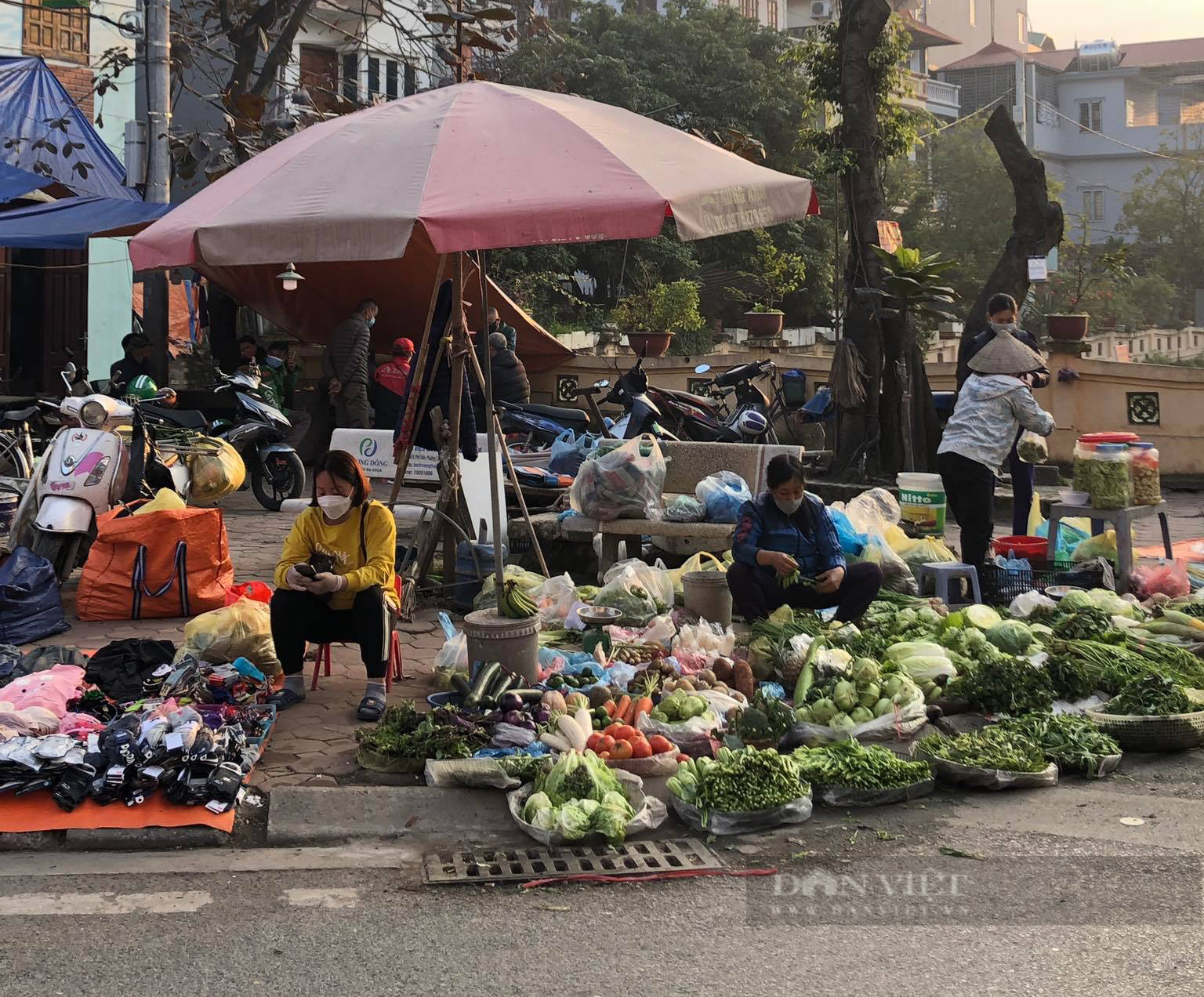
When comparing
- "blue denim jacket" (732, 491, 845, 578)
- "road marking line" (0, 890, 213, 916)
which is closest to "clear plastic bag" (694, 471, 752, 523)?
"blue denim jacket" (732, 491, 845, 578)

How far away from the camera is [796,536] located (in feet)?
22.8

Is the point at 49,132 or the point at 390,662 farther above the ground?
the point at 49,132

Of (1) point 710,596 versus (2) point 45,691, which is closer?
(2) point 45,691

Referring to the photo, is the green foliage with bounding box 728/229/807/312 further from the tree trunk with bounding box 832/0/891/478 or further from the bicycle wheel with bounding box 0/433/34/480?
the bicycle wheel with bounding box 0/433/34/480

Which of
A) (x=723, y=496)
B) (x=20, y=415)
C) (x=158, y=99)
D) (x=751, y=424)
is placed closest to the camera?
(x=723, y=496)

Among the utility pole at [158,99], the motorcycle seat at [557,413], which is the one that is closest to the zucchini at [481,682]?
the motorcycle seat at [557,413]

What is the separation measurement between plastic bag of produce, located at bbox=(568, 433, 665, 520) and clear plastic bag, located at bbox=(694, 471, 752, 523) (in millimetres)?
319

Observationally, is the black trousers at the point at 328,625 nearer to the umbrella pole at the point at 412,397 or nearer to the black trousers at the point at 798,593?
the umbrella pole at the point at 412,397

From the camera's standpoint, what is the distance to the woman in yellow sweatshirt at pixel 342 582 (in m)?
5.93

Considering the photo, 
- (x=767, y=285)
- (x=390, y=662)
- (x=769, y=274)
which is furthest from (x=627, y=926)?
(x=767, y=285)

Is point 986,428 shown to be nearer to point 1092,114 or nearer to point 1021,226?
point 1021,226

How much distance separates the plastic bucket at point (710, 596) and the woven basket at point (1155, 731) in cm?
226

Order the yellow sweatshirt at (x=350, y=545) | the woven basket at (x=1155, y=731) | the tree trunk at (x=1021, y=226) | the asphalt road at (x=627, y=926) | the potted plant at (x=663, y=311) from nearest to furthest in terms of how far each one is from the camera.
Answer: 1. the asphalt road at (x=627, y=926)
2. the woven basket at (x=1155, y=731)
3. the yellow sweatshirt at (x=350, y=545)
4. the tree trunk at (x=1021, y=226)
5. the potted plant at (x=663, y=311)

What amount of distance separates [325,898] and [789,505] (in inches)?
143
